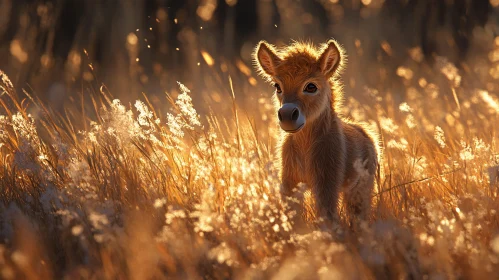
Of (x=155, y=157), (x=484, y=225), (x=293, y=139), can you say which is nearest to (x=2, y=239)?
(x=155, y=157)

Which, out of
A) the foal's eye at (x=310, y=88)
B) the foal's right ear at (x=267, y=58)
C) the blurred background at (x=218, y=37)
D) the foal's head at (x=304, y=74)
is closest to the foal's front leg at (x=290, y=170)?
the foal's head at (x=304, y=74)

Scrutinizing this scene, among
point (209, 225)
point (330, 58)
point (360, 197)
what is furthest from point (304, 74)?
point (209, 225)

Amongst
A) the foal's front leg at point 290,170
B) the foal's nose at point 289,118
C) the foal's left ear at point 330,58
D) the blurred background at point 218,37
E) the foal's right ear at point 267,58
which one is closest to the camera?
the foal's nose at point 289,118

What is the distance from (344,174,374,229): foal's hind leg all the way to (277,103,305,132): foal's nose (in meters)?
0.56

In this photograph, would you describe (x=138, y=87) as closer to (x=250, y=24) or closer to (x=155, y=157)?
(x=250, y=24)

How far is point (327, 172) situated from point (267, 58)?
1064 mm

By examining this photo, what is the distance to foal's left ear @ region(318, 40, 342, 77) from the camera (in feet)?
14.4

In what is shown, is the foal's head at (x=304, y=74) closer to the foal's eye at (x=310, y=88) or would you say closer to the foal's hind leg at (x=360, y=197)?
the foal's eye at (x=310, y=88)

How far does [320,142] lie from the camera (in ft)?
14.0

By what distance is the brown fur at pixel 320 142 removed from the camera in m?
4.14

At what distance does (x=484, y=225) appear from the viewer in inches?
130

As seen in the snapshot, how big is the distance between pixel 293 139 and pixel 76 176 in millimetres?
1619

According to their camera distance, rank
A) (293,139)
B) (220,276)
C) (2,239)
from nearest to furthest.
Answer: (220,276), (2,239), (293,139)

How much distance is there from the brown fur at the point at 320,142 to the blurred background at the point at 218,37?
5300mm
